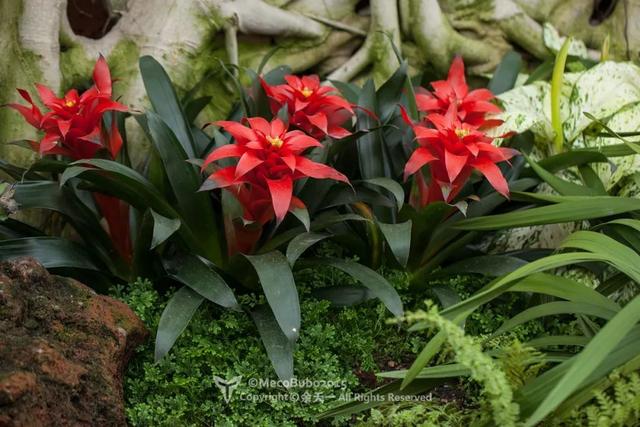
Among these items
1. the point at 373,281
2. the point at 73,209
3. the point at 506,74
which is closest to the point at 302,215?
the point at 373,281

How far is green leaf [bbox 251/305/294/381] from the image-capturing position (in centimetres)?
207

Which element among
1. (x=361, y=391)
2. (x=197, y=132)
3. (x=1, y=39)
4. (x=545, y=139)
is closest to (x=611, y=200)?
(x=545, y=139)

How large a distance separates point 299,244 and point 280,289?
18 centimetres

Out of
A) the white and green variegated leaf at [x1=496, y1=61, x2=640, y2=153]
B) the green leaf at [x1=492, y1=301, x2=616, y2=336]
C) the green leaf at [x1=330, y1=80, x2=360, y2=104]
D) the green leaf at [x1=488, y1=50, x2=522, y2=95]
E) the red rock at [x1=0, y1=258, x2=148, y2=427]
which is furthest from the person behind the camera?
the green leaf at [x1=488, y1=50, x2=522, y2=95]

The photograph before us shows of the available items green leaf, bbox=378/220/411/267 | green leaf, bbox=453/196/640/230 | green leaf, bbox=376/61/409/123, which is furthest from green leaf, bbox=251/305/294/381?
green leaf, bbox=376/61/409/123

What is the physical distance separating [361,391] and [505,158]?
93cm

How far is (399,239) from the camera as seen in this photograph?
2.29 m

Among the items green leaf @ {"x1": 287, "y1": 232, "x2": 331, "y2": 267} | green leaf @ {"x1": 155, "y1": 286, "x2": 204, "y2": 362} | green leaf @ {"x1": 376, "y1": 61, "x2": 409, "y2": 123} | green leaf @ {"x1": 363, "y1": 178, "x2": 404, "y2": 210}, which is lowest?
green leaf @ {"x1": 155, "y1": 286, "x2": 204, "y2": 362}

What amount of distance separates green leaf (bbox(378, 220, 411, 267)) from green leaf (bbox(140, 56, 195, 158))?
85 cm

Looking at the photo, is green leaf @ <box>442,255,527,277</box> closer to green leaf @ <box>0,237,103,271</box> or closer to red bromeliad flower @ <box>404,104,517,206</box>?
red bromeliad flower @ <box>404,104,517,206</box>

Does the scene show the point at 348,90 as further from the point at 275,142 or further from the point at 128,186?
the point at 128,186

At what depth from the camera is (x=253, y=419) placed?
2100 mm

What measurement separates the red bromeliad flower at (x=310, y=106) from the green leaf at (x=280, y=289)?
1.93ft

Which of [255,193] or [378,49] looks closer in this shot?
[255,193]
